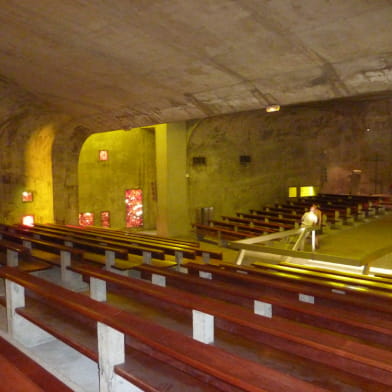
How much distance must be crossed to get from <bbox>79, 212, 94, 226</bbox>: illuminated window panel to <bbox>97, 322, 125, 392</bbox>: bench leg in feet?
40.2

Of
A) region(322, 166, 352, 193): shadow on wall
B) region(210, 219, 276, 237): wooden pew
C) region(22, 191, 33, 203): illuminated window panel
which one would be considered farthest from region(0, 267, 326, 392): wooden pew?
region(322, 166, 352, 193): shadow on wall

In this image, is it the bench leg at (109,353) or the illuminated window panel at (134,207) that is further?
the illuminated window panel at (134,207)

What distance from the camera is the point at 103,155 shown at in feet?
47.5

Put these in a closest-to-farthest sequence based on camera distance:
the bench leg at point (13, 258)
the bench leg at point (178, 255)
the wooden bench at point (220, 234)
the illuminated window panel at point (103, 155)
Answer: the bench leg at point (13, 258) → the bench leg at point (178, 255) → the wooden bench at point (220, 234) → the illuminated window panel at point (103, 155)

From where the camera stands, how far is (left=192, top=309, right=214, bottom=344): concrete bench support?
2.60m

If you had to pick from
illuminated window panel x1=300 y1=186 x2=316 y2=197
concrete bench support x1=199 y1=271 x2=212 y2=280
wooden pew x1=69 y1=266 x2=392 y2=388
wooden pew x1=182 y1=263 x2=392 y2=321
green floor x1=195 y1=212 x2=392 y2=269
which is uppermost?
illuminated window panel x1=300 y1=186 x2=316 y2=197

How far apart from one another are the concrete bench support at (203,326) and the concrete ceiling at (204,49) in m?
3.41

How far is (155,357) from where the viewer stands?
8.55 ft

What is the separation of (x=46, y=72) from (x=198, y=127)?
6.90 m

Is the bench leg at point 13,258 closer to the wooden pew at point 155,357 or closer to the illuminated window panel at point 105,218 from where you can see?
the wooden pew at point 155,357

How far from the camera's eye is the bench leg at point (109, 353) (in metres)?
2.39

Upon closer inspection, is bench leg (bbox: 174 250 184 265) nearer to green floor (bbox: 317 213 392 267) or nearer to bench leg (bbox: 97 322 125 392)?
bench leg (bbox: 97 322 125 392)

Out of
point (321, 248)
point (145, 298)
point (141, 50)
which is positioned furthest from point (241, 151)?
point (145, 298)

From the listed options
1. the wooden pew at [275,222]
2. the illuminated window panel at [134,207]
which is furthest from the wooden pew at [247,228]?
the illuminated window panel at [134,207]
